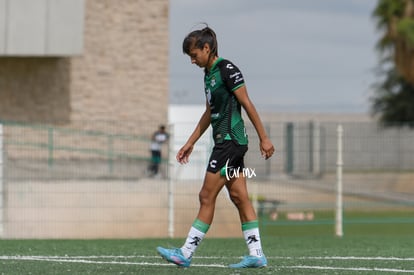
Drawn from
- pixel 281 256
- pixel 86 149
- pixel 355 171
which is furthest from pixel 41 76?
pixel 281 256

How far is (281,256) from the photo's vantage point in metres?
11.7

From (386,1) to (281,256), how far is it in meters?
30.2

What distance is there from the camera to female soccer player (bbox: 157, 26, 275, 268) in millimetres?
9273

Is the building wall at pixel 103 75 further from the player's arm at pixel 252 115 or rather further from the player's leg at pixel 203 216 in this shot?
the player's arm at pixel 252 115

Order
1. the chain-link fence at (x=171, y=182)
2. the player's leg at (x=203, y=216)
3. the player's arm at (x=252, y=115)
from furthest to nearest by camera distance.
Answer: the chain-link fence at (x=171, y=182)
the player's leg at (x=203, y=216)
the player's arm at (x=252, y=115)

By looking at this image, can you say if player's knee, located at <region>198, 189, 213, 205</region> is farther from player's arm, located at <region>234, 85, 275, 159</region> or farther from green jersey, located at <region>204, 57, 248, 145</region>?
player's arm, located at <region>234, 85, 275, 159</region>

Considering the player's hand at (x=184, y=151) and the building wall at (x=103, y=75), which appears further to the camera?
the building wall at (x=103, y=75)

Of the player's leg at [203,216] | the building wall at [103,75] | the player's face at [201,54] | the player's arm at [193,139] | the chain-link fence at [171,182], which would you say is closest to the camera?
the player's face at [201,54]

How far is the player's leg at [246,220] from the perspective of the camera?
9.44m

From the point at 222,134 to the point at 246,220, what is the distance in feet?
2.55

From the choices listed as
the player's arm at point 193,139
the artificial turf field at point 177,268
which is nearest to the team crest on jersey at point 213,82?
the player's arm at point 193,139

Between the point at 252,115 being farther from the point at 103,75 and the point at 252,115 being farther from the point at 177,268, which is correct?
the point at 103,75

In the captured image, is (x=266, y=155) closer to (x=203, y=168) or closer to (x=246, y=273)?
(x=246, y=273)

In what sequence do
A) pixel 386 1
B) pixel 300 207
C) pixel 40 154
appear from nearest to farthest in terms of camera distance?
1. pixel 300 207
2. pixel 40 154
3. pixel 386 1
